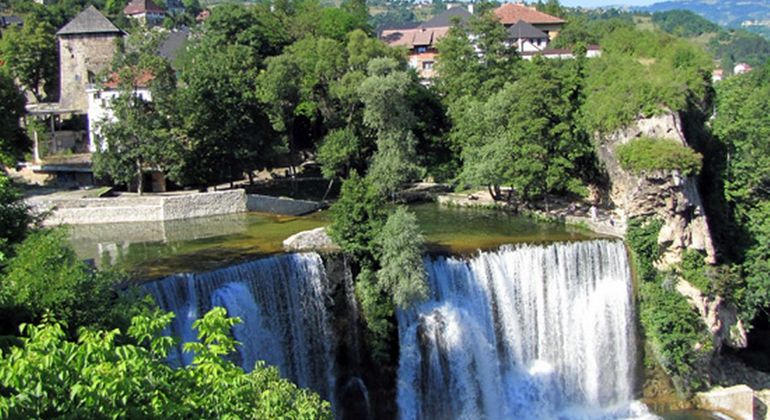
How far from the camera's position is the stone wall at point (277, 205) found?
3856cm

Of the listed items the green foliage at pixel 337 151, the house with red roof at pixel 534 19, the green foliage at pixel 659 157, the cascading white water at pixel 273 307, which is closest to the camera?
the cascading white water at pixel 273 307

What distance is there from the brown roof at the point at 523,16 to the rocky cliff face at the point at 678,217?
48.5m

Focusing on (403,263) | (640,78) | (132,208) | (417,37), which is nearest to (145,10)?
(417,37)

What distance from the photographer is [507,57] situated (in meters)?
48.3

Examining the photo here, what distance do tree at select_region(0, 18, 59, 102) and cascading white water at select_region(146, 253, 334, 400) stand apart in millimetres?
37484

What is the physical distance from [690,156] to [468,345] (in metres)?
12.4

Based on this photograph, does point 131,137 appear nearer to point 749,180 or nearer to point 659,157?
point 659,157

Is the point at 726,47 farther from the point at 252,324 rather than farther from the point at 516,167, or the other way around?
the point at 252,324

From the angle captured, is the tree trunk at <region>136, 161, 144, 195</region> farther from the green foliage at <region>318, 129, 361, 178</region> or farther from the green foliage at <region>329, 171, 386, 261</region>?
the green foliage at <region>329, 171, 386, 261</region>

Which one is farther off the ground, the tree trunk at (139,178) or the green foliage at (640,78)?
the green foliage at (640,78)

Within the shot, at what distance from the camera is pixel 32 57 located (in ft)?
189

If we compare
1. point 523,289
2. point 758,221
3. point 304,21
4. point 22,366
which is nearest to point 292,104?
point 304,21

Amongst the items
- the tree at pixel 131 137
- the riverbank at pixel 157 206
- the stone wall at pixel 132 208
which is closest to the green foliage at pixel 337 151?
the riverbank at pixel 157 206

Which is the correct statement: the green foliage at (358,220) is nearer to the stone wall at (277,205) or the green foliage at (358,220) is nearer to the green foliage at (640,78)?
the stone wall at (277,205)
